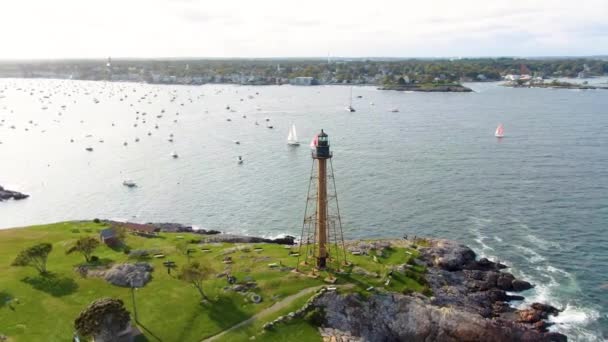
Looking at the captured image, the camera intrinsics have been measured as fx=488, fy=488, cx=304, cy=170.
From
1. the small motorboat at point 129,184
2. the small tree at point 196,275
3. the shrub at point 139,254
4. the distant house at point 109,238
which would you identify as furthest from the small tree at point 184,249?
the small motorboat at point 129,184

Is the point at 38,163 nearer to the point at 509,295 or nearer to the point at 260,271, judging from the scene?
the point at 260,271

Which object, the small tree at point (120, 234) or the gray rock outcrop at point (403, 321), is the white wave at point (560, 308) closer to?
the gray rock outcrop at point (403, 321)

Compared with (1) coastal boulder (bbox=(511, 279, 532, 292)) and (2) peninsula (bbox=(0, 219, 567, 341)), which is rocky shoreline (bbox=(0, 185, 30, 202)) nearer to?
(2) peninsula (bbox=(0, 219, 567, 341))

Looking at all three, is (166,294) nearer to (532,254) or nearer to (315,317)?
(315,317)

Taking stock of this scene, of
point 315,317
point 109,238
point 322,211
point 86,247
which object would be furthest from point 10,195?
point 315,317

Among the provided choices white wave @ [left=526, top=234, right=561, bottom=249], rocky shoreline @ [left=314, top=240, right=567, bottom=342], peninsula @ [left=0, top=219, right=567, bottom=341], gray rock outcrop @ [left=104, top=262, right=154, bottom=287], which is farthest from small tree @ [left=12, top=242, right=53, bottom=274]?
white wave @ [left=526, top=234, right=561, bottom=249]
